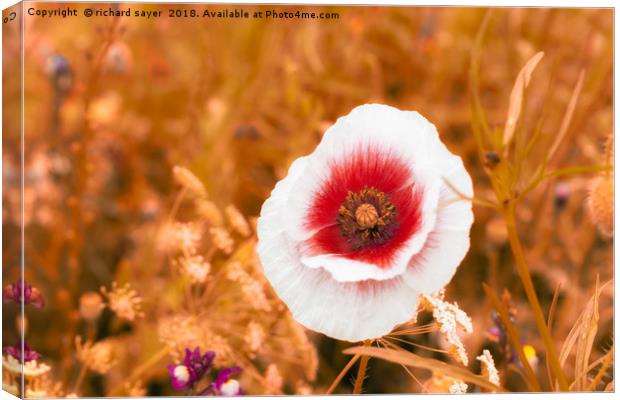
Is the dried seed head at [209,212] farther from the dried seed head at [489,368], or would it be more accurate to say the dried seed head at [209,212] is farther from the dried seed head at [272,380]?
the dried seed head at [489,368]

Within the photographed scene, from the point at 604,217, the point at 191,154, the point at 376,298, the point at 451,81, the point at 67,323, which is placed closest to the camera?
the point at 376,298

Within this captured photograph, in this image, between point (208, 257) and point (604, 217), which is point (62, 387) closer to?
point (208, 257)

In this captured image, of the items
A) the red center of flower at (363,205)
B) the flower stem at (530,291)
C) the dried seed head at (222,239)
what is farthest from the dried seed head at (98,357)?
the flower stem at (530,291)

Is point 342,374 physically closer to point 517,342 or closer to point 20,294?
point 517,342

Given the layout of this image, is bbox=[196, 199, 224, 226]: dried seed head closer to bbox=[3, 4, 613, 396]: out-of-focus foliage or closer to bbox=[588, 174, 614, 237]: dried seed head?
bbox=[3, 4, 613, 396]: out-of-focus foliage

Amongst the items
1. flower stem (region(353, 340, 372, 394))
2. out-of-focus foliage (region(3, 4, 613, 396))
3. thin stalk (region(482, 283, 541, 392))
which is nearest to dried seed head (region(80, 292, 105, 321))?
out-of-focus foliage (region(3, 4, 613, 396))

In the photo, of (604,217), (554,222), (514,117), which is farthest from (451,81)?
(514,117)

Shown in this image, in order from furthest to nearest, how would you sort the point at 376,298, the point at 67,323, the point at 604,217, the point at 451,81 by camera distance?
the point at 451,81
the point at 67,323
the point at 604,217
the point at 376,298
